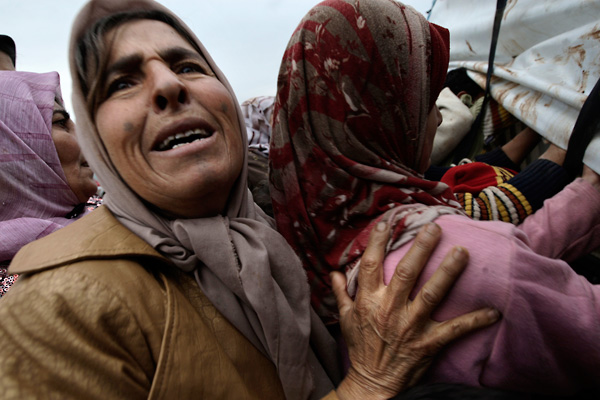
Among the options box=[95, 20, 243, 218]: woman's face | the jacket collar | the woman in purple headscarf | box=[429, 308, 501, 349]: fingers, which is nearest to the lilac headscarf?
the woman in purple headscarf

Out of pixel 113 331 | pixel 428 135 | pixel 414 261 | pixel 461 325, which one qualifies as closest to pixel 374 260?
pixel 414 261

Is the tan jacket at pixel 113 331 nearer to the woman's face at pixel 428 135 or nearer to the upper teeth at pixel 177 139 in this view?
the upper teeth at pixel 177 139

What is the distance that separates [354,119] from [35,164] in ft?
6.87

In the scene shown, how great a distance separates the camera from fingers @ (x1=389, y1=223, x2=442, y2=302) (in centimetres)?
88

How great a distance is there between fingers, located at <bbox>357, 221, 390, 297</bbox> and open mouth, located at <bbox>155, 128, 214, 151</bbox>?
660 mm

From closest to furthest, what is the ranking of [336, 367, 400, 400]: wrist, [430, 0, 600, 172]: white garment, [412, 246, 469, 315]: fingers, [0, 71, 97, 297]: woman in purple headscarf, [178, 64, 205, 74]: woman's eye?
[412, 246, 469, 315]: fingers → [336, 367, 400, 400]: wrist → [178, 64, 205, 74]: woman's eye → [430, 0, 600, 172]: white garment → [0, 71, 97, 297]: woman in purple headscarf

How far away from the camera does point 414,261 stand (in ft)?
2.91

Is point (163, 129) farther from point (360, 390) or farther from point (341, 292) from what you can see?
point (360, 390)

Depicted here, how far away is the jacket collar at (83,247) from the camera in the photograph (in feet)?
2.85

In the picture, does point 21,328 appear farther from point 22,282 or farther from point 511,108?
point 511,108

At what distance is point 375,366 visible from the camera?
973 mm

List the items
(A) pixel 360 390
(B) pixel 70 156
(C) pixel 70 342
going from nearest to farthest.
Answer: (C) pixel 70 342 → (A) pixel 360 390 → (B) pixel 70 156

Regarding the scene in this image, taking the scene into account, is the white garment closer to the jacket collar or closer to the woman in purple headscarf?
the jacket collar

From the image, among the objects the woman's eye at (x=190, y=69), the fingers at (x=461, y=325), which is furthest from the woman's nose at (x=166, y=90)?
the fingers at (x=461, y=325)
